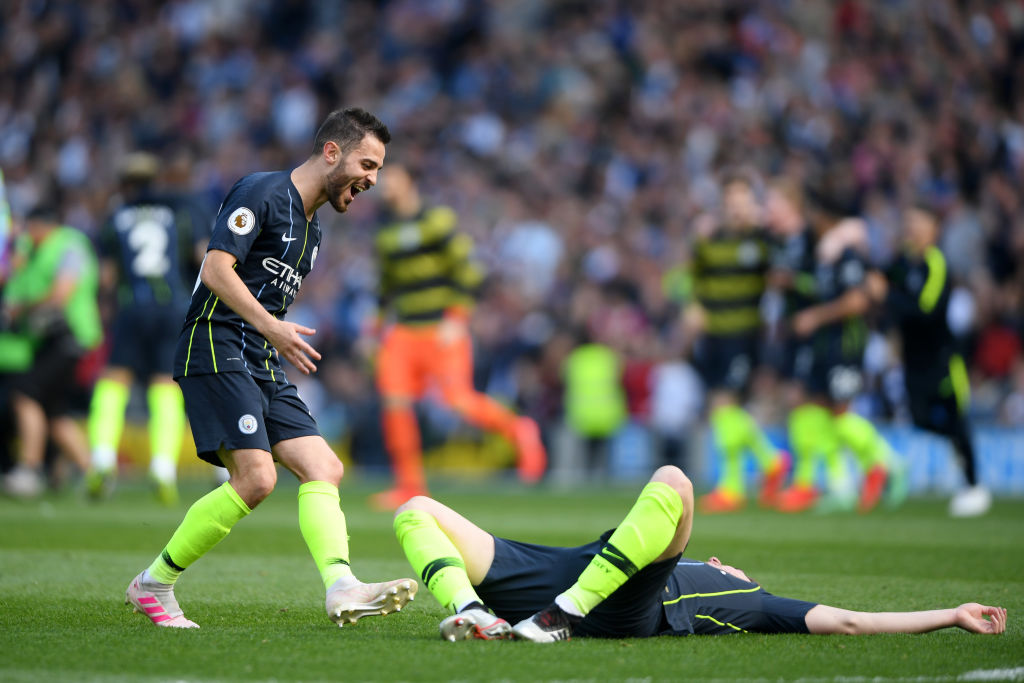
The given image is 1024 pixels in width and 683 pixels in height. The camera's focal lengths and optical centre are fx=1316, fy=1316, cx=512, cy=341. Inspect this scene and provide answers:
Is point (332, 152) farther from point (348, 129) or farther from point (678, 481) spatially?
point (678, 481)

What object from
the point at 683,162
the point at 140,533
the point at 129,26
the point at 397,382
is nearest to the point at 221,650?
the point at 140,533

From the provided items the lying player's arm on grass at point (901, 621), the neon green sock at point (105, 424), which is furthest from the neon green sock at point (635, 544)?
the neon green sock at point (105, 424)

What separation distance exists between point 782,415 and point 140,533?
30.7 ft

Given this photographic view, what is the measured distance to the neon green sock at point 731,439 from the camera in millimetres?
11805

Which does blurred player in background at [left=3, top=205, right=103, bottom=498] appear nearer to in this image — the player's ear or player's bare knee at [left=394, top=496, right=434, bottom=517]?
the player's ear

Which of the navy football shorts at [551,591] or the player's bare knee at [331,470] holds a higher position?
the player's bare knee at [331,470]

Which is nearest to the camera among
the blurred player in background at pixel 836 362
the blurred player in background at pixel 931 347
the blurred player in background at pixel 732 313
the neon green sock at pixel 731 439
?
the blurred player in background at pixel 931 347

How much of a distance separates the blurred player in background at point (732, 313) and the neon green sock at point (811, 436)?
1.03ft

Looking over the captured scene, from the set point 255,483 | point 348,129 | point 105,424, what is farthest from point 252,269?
point 105,424

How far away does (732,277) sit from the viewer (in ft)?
38.5

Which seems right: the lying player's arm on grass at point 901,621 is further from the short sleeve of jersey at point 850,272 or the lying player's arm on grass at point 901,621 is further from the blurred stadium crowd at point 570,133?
the blurred stadium crowd at point 570,133

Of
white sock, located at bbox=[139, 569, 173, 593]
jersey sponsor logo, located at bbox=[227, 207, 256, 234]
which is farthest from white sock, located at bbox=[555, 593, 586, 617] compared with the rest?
jersey sponsor logo, located at bbox=[227, 207, 256, 234]

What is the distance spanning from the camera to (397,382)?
459 inches

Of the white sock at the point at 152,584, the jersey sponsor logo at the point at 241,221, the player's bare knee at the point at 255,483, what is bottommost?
the white sock at the point at 152,584
